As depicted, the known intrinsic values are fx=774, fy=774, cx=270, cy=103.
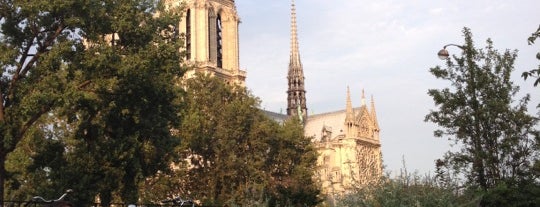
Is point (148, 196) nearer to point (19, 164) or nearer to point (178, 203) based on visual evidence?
point (19, 164)

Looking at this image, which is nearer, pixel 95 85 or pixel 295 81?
pixel 95 85

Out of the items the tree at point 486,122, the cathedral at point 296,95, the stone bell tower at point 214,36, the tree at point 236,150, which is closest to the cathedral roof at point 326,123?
the cathedral at point 296,95

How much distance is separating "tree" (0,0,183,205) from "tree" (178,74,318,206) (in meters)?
12.2

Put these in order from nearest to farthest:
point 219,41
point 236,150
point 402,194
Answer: point 402,194 < point 236,150 < point 219,41

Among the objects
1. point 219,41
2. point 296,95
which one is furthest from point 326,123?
point 219,41

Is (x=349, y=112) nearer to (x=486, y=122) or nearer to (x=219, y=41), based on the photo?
(x=219, y=41)

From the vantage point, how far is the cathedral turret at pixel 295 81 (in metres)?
109

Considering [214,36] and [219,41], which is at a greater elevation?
[214,36]

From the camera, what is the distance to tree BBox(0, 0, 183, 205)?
77.5 feet

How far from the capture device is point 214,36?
82062mm

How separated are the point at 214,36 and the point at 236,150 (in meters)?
40.4

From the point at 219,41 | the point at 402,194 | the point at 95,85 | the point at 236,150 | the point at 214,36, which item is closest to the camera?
the point at 402,194

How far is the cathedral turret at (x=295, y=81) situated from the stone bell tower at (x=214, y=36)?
25.6 m

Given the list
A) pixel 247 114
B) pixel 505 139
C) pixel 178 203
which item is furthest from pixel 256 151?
pixel 178 203
